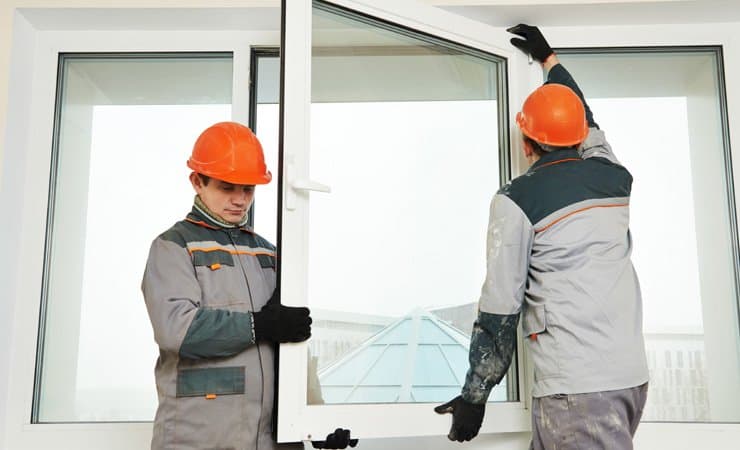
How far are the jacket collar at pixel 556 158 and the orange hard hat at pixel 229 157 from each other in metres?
0.70

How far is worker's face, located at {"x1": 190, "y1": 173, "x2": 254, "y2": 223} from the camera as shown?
6.15 ft

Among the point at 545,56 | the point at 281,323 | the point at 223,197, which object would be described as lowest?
the point at 281,323

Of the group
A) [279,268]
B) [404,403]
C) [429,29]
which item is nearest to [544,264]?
[404,403]

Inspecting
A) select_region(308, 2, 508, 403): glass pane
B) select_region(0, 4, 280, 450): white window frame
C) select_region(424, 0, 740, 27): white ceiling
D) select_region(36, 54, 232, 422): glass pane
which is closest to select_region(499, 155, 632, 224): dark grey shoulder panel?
select_region(308, 2, 508, 403): glass pane

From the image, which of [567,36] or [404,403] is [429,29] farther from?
[404,403]

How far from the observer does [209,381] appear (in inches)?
68.1

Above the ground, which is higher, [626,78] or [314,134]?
[626,78]

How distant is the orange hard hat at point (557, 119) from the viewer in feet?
6.48

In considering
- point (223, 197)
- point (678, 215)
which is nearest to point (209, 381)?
point (223, 197)

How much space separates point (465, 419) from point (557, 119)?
0.81 metres

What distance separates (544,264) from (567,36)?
1.03 m

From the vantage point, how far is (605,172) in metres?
1.95

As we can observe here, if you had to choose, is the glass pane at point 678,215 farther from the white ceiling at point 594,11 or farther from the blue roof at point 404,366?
the blue roof at point 404,366

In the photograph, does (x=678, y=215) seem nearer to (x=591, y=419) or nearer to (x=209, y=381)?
(x=591, y=419)
